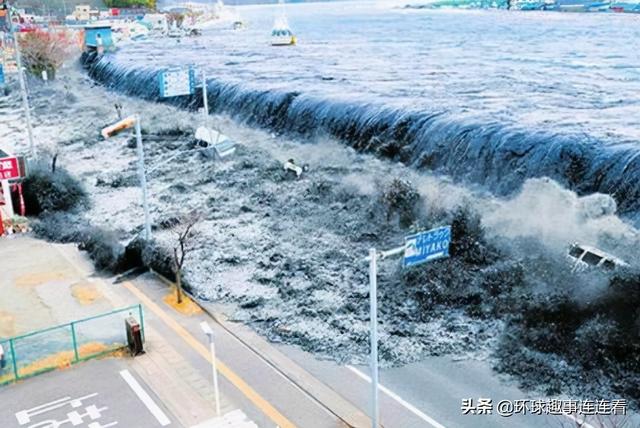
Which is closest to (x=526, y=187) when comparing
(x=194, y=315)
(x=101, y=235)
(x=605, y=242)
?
(x=605, y=242)

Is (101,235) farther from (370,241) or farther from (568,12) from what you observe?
(568,12)

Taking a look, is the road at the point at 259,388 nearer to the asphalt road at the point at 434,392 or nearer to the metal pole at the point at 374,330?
the asphalt road at the point at 434,392

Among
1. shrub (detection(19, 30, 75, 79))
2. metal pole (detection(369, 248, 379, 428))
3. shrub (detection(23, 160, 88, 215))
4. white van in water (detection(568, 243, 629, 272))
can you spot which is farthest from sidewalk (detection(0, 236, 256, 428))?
shrub (detection(19, 30, 75, 79))

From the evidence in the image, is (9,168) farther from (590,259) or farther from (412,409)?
(590,259)

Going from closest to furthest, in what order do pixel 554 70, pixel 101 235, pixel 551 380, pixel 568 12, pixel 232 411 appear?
pixel 232 411
pixel 551 380
pixel 101 235
pixel 554 70
pixel 568 12

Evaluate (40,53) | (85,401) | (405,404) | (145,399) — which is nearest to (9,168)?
(85,401)

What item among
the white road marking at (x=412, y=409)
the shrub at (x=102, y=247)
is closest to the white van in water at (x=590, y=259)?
the white road marking at (x=412, y=409)

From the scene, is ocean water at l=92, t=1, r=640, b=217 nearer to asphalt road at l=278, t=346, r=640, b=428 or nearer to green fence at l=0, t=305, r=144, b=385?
asphalt road at l=278, t=346, r=640, b=428
